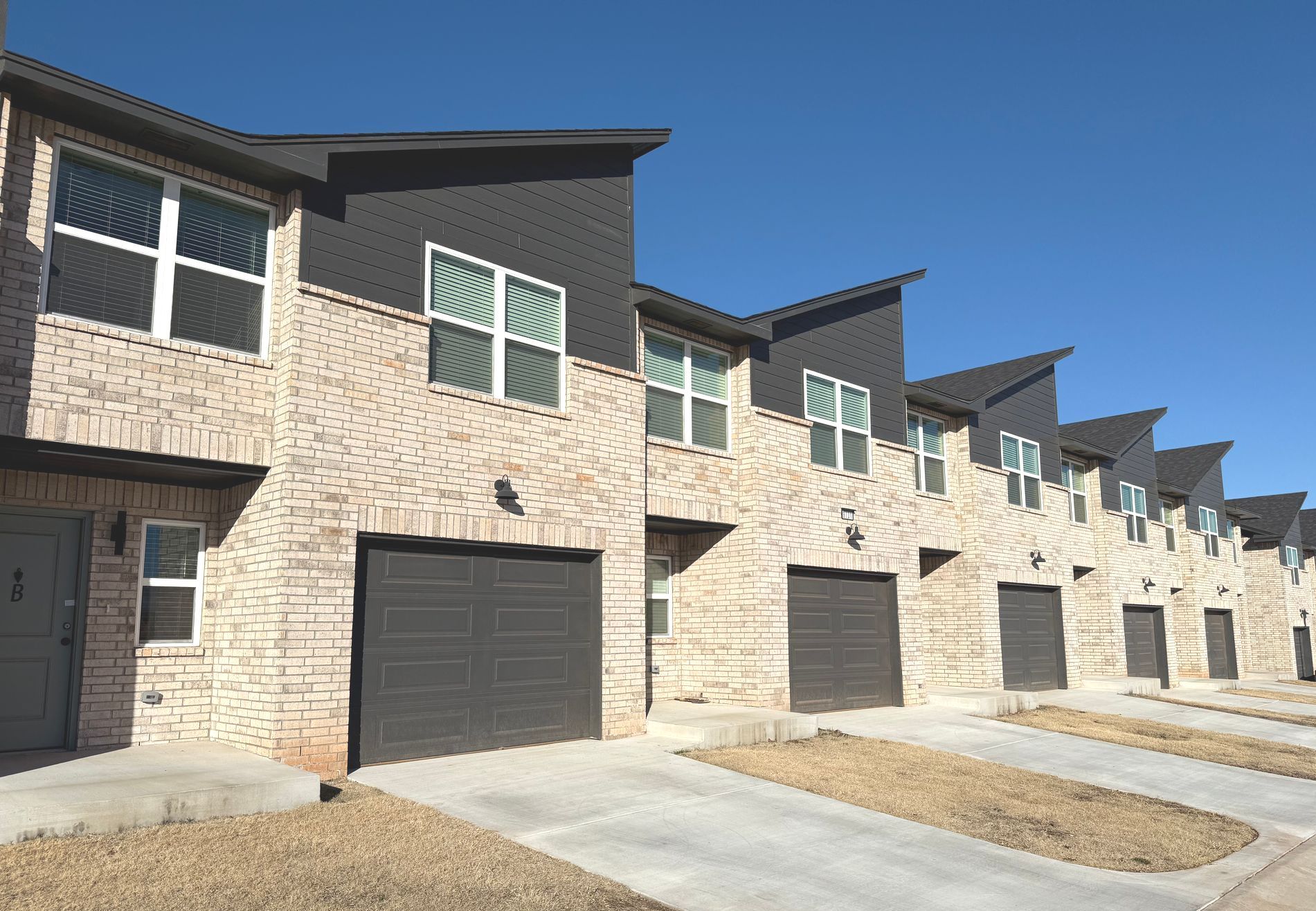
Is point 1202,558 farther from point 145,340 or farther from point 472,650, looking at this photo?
point 145,340

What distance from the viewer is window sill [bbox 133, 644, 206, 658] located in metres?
9.05

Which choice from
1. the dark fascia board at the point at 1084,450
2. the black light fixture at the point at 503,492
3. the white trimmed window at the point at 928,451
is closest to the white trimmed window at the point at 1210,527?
the dark fascia board at the point at 1084,450

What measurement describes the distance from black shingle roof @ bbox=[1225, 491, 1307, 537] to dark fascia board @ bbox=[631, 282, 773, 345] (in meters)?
35.0

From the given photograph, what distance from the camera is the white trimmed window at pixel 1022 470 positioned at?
2167 cm

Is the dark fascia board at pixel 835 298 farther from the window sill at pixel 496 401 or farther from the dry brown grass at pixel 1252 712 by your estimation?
the dry brown grass at pixel 1252 712

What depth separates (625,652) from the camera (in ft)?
38.5

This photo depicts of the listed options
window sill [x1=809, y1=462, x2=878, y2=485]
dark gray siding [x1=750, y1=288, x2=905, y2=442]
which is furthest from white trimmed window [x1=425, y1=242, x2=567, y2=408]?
window sill [x1=809, y1=462, x2=878, y2=485]

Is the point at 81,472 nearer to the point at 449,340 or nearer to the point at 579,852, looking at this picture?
the point at 449,340

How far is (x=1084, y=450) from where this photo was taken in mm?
24734

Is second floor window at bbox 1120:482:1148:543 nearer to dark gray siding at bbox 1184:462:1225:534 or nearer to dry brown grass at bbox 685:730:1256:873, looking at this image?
dark gray siding at bbox 1184:462:1225:534

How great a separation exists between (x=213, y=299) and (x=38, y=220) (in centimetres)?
154

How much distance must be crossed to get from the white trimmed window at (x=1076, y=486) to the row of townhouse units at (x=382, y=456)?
427 inches

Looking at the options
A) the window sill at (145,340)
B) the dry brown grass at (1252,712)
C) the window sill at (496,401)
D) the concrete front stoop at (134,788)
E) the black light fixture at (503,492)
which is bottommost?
the dry brown grass at (1252,712)

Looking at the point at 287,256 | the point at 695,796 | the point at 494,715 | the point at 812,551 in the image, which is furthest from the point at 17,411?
the point at 812,551
